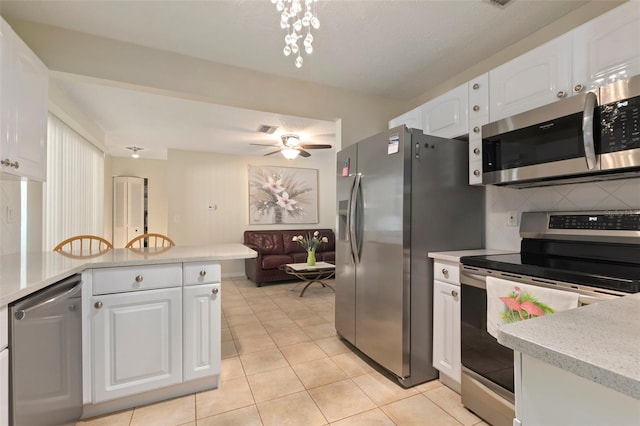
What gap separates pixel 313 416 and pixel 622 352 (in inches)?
64.0

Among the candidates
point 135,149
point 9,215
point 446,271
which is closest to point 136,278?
point 9,215

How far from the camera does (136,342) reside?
1.73 meters

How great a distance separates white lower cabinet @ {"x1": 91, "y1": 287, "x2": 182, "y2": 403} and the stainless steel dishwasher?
10cm

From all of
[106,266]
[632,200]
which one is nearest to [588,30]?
[632,200]

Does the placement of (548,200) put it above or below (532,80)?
below

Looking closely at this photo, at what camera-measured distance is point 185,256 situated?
6.08ft

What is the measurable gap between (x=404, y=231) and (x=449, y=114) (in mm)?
1055

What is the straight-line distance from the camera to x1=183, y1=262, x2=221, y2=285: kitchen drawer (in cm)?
187

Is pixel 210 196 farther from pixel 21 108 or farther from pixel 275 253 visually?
pixel 21 108

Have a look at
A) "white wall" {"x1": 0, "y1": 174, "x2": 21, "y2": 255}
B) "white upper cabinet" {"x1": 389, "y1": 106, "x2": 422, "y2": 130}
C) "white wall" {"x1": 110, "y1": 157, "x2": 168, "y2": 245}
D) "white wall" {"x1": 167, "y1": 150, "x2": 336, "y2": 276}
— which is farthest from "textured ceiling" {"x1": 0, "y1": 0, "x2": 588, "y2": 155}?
"white wall" {"x1": 110, "y1": 157, "x2": 168, "y2": 245}

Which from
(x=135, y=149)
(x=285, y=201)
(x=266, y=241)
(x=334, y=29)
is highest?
(x=334, y=29)

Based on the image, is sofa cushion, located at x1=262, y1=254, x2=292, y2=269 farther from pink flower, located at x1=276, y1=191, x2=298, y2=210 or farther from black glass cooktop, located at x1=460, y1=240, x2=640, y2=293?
black glass cooktop, located at x1=460, y1=240, x2=640, y2=293

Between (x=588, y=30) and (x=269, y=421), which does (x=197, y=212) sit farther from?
(x=588, y=30)

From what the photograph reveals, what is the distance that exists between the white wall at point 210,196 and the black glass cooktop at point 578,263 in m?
4.38
